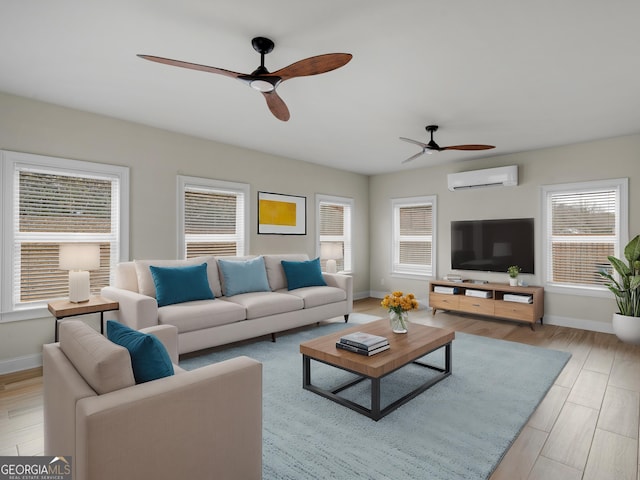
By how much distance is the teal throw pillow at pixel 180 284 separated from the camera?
361cm

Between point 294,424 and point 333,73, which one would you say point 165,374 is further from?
point 333,73

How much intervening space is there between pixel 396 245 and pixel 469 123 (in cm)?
323

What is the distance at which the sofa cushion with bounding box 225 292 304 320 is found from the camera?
391cm

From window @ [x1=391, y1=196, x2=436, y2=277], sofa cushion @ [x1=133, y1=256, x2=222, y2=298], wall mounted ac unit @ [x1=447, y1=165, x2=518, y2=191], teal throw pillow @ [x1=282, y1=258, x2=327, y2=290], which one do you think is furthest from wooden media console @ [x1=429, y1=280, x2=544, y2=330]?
sofa cushion @ [x1=133, y1=256, x2=222, y2=298]

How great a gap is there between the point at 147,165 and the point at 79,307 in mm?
1791

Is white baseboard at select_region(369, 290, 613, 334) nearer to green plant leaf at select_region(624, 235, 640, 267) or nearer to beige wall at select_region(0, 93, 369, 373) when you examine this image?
green plant leaf at select_region(624, 235, 640, 267)

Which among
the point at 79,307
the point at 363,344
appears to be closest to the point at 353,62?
the point at 363,344

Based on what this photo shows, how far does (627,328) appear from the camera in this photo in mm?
4059

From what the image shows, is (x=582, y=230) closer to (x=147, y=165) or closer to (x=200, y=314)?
(x=200, y=314)

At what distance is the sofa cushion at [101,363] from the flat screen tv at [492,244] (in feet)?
17.8

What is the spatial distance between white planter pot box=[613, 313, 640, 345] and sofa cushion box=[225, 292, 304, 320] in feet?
12.1

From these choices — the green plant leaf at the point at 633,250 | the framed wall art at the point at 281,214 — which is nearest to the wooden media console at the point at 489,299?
the green plant leaf at the point at 633,250

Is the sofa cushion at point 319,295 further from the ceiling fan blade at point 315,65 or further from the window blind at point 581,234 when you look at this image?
the window blind at point 581,234

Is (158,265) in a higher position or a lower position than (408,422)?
higher
